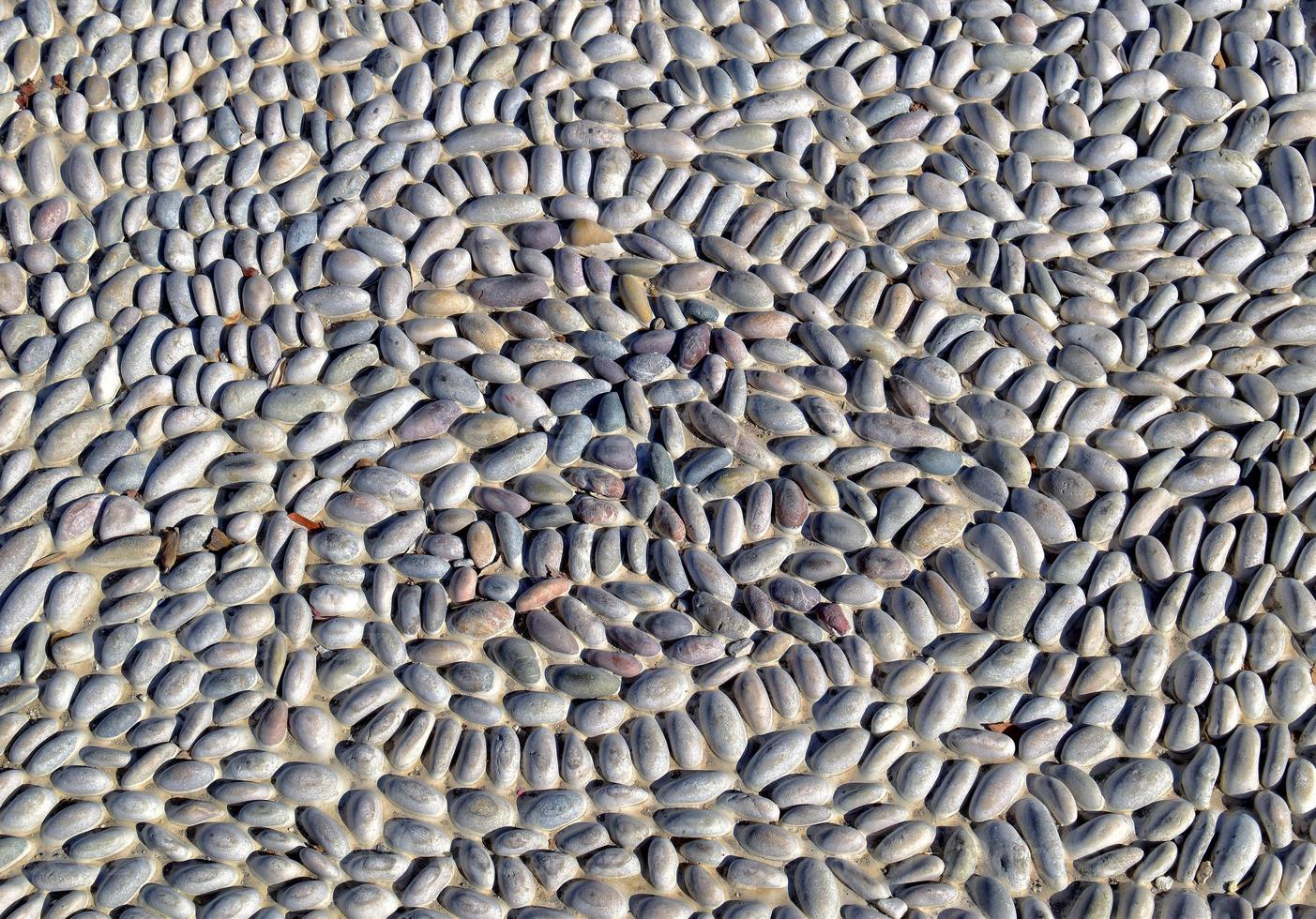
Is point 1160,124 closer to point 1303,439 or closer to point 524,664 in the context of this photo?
point 1303,439

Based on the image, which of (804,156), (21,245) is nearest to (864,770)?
(804,156)

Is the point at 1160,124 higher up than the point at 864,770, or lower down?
higher up

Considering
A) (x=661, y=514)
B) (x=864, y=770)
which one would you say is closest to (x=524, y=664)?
(x=661, y=514)

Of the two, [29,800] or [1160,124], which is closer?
[29,800]

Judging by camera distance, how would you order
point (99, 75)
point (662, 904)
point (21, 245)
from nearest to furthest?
1. point (662, 904)
2. point (21, 245)
3. point (99, 75)

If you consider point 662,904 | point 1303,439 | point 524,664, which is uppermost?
point 1303,439

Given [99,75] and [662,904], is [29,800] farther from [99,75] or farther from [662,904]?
[99,75]

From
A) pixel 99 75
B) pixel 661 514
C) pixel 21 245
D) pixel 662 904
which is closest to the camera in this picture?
pixel 662 904
